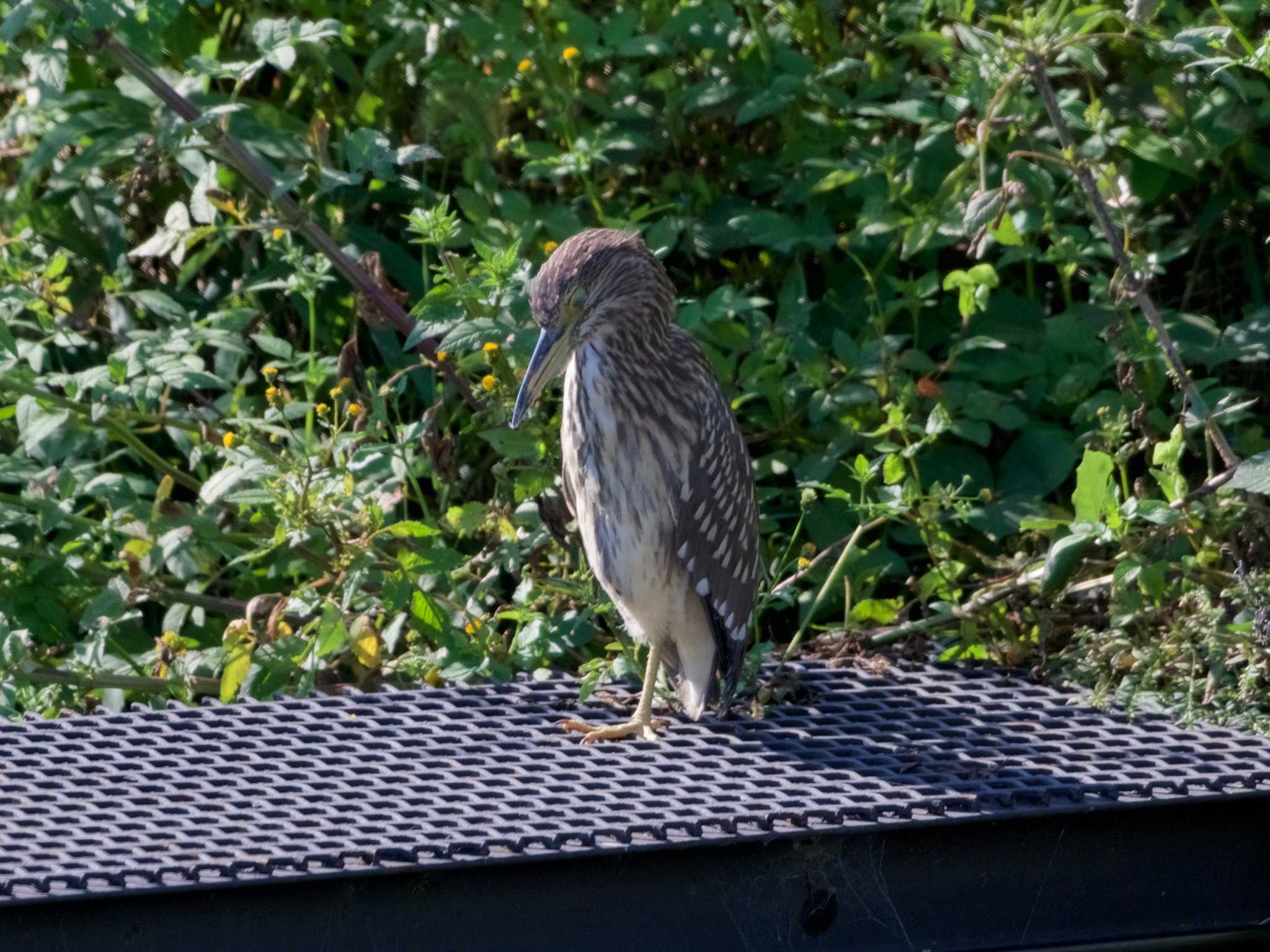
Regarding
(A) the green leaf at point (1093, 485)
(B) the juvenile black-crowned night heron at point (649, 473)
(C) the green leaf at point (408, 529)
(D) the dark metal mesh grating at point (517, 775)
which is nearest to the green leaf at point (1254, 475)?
(A) the green leaf at point (1093, 485)

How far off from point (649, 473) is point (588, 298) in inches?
15.3

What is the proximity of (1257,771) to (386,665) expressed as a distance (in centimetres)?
189

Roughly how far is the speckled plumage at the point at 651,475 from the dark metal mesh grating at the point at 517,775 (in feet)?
0.73

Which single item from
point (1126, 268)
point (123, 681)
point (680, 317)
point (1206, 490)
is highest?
point (1126, 268)

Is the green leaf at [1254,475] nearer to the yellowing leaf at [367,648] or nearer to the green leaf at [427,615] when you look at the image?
the green leaf at [427,615]

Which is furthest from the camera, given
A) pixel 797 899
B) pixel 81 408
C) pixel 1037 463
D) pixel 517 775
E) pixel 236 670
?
pixel 1037 463

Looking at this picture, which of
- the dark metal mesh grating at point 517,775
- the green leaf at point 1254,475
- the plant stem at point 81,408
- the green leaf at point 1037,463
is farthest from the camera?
the green leaf at point 1037,463

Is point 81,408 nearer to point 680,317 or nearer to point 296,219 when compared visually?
point 296,219

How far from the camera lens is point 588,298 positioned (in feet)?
11.3

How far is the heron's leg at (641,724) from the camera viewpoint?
3335mm

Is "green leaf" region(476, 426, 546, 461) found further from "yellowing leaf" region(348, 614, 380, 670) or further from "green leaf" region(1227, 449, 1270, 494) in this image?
"green leaf" region(1227, 449, 1270, 494)

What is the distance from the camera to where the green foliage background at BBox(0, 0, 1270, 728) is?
3650 mm

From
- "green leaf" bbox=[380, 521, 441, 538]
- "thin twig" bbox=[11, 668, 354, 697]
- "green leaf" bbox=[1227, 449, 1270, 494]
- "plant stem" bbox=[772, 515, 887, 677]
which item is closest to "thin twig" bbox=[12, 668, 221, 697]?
"thin twig" bbox=[11, 668, 354, 697]

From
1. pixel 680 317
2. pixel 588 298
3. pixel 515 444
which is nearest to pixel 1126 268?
pixel 680 317
